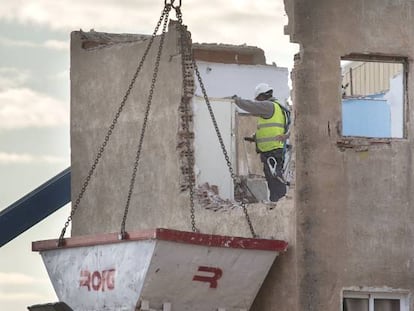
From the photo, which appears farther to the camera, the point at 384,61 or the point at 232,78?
the point at 232,78

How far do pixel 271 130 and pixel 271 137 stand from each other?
0.12 meters

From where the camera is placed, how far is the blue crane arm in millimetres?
29109

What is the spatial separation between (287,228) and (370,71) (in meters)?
13.4

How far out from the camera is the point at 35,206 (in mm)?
29391

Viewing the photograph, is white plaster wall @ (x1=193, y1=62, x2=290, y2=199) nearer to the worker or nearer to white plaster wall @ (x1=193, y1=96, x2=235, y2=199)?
white plaster wall @ (x1=193, y1=96, x2=235, y2=199)

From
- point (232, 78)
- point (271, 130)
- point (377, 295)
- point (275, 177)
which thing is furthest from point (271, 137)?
point (232, 78)

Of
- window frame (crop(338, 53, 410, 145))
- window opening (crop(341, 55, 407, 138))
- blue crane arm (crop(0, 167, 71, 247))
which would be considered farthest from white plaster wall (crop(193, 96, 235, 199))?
blue crane arm (crop(0, 167, 71, 247))

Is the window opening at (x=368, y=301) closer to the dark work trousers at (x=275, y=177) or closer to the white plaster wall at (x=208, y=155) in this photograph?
the dark work trousers at (x=275, y=177)

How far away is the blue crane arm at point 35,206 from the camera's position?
29.1 metres

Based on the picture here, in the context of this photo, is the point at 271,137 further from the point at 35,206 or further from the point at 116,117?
the point at 35,206

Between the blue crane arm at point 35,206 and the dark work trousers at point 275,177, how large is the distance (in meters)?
5.75

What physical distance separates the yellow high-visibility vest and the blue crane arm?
18.4 ft

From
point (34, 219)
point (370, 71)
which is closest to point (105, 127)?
point (34, 219)

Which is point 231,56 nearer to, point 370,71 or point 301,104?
point 370,71
